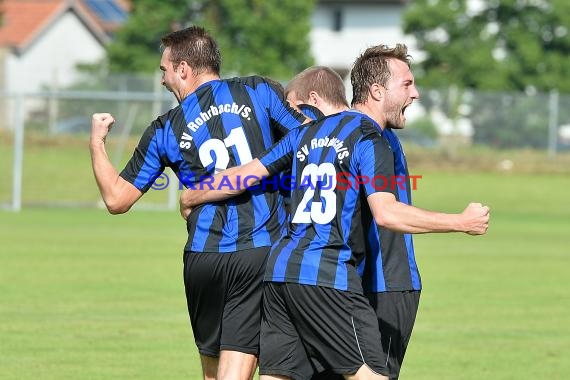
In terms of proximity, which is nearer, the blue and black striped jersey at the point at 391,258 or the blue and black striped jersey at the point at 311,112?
the blue and black striped jersey at the point at 391,258

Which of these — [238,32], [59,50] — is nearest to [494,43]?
[238,32]

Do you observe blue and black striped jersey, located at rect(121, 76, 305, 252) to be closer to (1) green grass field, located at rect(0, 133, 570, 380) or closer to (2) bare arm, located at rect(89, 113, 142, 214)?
(2) bare arm, located at rect(89, 113, 142, 214)


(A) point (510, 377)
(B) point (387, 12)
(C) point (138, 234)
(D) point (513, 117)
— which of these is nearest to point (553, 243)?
A: (C) point (138, 234)

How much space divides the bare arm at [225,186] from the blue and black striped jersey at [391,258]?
0.60m

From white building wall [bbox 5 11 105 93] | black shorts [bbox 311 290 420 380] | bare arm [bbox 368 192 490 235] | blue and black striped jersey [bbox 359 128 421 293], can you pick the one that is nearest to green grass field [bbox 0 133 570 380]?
black shorts [bbox 311 290 420 380]

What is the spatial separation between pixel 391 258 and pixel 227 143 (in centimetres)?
101

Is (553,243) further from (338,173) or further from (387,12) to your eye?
(387,12)

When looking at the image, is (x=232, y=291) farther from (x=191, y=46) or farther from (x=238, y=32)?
(x=238, y=32)

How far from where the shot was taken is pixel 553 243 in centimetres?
2005

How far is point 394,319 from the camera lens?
561 centimetres

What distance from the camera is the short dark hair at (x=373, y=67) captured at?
17.7 ft

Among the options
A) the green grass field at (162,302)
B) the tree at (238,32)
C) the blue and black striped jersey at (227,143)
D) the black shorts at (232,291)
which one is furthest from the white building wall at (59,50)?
the black shorts at (232,291)

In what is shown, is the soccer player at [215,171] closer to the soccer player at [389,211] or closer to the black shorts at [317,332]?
the soccer player at [389,211]

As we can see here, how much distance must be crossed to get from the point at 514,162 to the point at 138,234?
60.6 feet
